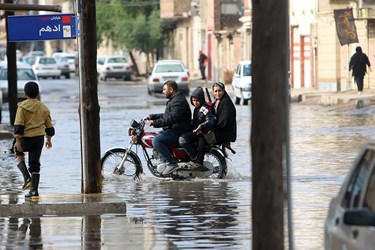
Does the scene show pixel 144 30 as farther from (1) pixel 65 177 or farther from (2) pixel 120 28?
(1) pixel 65 177

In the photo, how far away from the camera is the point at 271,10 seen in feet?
29.0

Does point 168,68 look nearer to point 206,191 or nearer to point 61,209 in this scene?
point 206,191

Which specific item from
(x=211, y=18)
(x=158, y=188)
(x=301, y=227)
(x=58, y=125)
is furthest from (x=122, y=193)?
(x=211, y=18)

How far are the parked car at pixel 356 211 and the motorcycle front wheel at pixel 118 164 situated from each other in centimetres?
1162

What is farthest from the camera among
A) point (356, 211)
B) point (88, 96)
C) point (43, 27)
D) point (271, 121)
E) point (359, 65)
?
point (359, 65)

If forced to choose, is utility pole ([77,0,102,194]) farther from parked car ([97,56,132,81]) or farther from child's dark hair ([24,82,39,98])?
parked car ([97,56,132,81])

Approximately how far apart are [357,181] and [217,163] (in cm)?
1178

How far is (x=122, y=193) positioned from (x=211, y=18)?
65798mm

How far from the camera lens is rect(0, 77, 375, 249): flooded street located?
1389 cm

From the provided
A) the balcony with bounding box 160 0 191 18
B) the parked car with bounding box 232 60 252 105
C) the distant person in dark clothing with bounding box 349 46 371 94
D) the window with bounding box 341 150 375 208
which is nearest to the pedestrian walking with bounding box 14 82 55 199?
the window with bounding box 341 150 375 208

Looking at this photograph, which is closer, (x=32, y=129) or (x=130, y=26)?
(x=32, y=129)

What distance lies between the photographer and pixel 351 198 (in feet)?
28.3

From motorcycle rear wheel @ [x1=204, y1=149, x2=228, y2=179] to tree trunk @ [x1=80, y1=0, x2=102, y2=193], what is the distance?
3794 mm

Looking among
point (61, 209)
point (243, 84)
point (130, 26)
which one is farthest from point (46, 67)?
point (61, 209)
